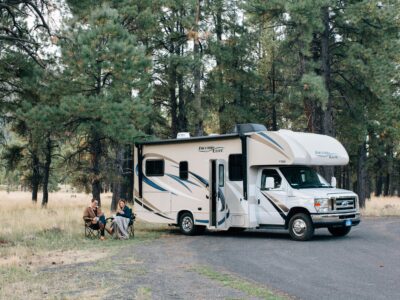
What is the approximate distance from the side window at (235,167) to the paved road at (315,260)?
186 cm

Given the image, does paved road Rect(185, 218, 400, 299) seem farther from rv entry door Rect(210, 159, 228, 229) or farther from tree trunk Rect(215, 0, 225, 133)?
tree trunk Rect(215, 0, 225, 133)

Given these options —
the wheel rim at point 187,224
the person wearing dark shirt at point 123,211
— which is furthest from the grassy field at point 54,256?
the wheel rim at point 187,224

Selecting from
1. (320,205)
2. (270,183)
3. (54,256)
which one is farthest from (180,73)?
(54,256)

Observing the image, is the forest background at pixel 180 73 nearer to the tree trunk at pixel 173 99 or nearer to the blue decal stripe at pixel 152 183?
the tree trunk at pixel 173 99

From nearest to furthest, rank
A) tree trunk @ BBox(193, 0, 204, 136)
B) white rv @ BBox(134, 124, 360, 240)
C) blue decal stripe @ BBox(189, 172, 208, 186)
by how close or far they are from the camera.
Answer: white rv @ BBox(134, 124, 360, 240), blue decal stripe @ BBox(189, 172, 208, 186), tree trunk @ BBox(193, 0, 204, 136)

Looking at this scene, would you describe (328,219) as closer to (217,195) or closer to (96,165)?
(217,195)

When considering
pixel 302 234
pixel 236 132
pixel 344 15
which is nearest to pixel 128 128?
pixel 236 132

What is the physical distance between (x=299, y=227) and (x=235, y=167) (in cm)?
279

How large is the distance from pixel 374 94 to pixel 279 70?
631 centimetres

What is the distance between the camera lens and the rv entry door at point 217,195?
1798 centimetres

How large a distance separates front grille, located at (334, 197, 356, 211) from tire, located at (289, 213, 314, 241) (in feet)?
2.86

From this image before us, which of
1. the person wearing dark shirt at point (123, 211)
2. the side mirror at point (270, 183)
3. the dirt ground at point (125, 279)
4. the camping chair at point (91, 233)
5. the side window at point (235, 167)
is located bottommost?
the dirt ground at point (125, 279)

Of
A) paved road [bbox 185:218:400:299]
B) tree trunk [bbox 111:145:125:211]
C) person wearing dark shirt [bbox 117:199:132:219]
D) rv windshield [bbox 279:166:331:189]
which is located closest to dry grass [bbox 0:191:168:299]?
person wearing dark shirt [bbox 117:199:132:219]

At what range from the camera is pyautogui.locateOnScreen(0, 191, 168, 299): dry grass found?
10073mm
